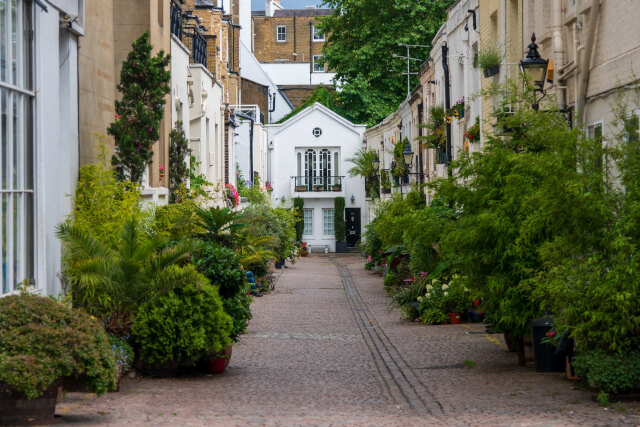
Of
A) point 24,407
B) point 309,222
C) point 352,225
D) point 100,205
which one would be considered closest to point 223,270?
point 100,205

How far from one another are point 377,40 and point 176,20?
2522cm

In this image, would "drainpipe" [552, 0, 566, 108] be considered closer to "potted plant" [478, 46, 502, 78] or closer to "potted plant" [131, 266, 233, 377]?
"potted plant" [478, 46, 502, 78]

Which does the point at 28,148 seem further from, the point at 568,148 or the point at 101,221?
the point at 568,148

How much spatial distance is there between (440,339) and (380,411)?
21.0ft

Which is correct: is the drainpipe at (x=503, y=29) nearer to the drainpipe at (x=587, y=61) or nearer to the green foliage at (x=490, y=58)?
the green foliage at (x=490, y=58)

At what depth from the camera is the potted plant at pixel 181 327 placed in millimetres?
10445

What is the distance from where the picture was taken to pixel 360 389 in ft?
34.7

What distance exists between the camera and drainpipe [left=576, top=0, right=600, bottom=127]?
41.8 feet

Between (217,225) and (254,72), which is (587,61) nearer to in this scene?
(217,225)

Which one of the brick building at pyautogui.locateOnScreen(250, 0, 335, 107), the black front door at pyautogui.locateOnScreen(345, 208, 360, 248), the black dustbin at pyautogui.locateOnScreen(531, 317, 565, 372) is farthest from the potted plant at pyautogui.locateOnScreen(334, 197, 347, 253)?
the black dustbin at pyautogui.locateOnScreen(531, 317, 565, 372)

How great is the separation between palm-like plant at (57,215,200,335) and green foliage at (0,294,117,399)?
2.41 metres

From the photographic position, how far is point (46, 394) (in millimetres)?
7543

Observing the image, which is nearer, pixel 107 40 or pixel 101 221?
pixel 101 221

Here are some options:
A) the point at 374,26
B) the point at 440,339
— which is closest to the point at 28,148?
the point at 440,339
